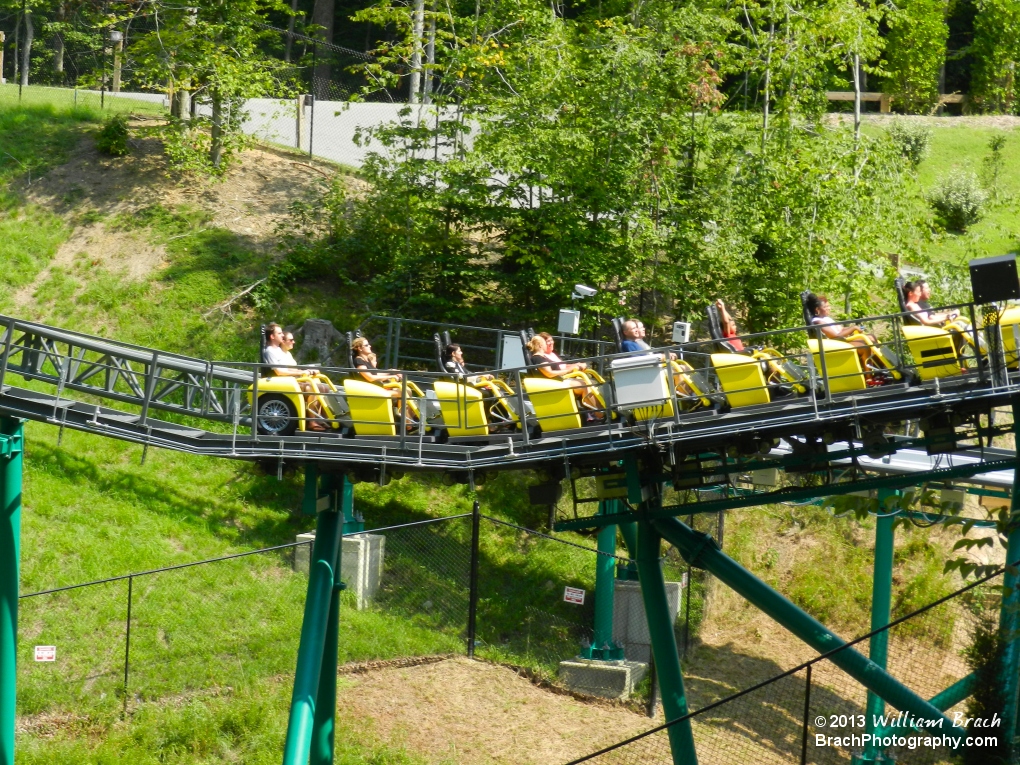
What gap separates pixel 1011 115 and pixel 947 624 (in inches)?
1178

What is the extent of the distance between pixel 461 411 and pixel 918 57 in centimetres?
3385

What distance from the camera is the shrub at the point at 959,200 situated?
33125 mm

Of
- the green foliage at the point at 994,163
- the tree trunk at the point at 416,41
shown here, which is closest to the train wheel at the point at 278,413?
the tree trunk at the point at 416,41

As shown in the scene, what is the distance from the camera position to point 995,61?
43844 millimetres

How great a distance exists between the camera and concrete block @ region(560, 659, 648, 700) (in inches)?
686

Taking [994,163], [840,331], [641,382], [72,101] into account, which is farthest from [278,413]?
[994,163]

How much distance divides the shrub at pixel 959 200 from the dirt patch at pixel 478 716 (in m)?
21.0

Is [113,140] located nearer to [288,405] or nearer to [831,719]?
[288,405]

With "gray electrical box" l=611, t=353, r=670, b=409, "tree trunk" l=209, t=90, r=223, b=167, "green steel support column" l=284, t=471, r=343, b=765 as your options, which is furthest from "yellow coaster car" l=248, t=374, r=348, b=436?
"tree trunk" l=209, t=90, r=223, b=167

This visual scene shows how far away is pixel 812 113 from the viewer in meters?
24.6

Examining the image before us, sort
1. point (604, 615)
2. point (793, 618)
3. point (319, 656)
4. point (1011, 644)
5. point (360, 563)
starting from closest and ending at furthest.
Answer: point (1011, 644)
point (793, 618)
point (319, 656)
point (360, 563)
point (604, 615)

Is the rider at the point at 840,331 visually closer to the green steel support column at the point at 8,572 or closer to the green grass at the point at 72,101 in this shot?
the green steel support column at the point at 8,572

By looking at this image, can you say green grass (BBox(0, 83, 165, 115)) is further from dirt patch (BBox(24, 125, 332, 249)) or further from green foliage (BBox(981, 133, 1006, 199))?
green foliage (BBox(981, 133, 1006, 199))

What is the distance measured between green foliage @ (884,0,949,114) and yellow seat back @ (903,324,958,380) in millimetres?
29918
